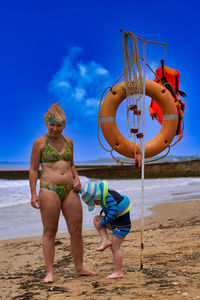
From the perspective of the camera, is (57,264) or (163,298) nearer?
(163,298)

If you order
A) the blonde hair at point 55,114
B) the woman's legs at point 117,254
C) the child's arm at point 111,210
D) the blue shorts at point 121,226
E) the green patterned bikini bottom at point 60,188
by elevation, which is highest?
the blonde hair at point 55,114

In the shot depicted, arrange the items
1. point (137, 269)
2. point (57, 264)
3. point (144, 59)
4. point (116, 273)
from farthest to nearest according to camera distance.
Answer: point (57, 264), point (144, 59), point (137, 269), point (116, 273)

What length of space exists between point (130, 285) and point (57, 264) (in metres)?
1.49

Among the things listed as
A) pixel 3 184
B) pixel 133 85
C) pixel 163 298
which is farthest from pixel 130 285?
pixel 3 184

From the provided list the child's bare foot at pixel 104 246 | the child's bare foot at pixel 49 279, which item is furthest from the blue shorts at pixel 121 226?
the child's bare foot at pixel 49 279

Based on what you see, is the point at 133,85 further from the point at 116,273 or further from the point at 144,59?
the point at 116,273

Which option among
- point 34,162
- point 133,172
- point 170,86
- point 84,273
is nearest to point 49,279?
point 84,273

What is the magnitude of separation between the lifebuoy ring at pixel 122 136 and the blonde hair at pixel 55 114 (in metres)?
1.01

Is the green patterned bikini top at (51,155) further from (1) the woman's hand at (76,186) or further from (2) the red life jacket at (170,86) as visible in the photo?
(2) the red life jacket at (170,86)

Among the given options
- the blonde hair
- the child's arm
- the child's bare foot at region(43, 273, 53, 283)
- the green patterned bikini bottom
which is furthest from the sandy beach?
the blonde hair

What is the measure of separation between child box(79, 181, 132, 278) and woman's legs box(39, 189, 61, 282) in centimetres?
30

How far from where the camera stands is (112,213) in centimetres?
346

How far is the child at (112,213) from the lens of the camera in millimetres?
3484

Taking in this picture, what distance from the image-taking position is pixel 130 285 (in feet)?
10.8
